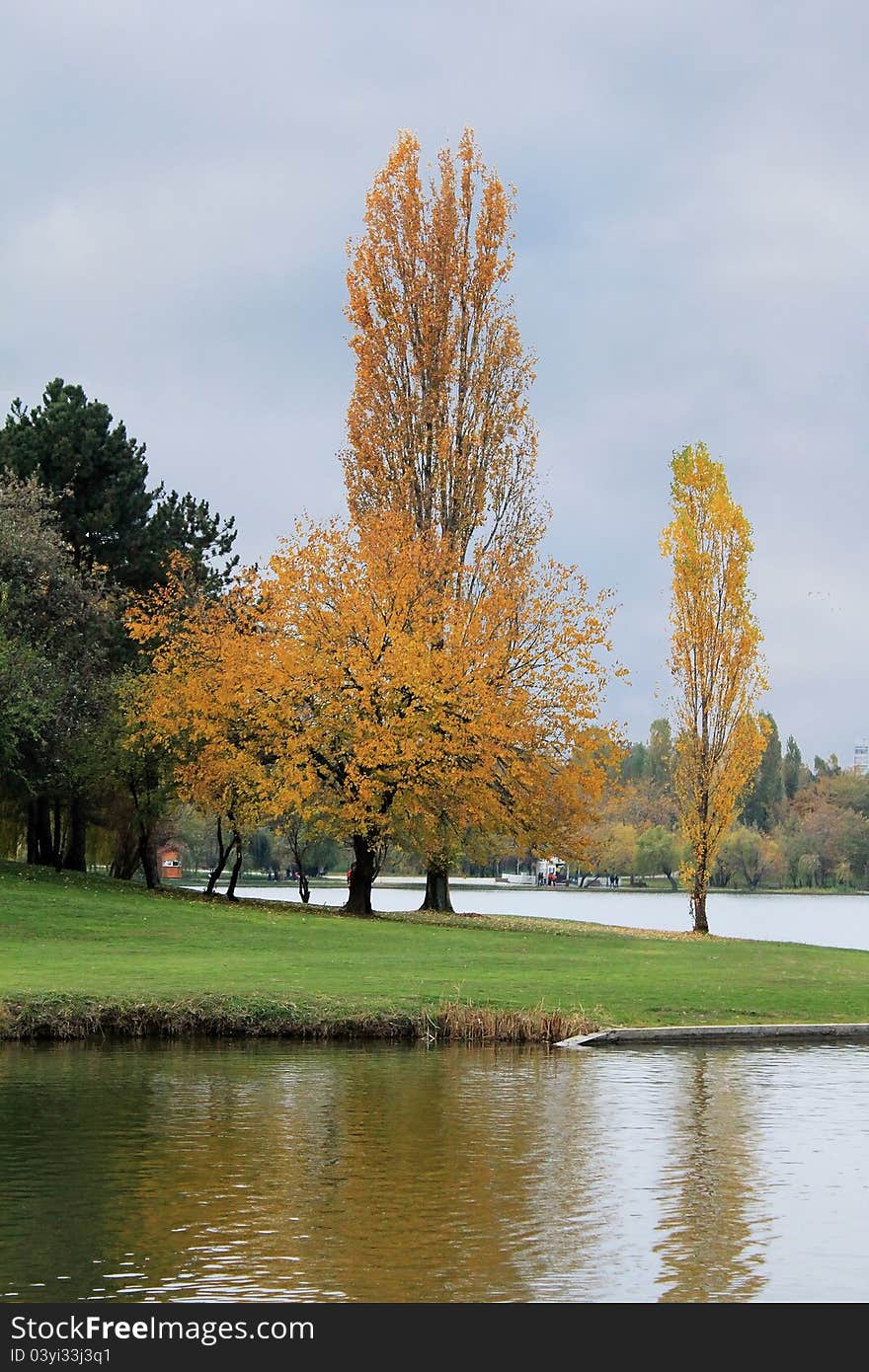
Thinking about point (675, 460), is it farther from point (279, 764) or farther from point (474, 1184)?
point (474, 1184)

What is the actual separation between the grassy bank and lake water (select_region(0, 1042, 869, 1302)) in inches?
55.4

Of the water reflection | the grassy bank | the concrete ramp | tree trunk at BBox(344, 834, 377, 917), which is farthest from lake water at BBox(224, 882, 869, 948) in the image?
the water reflection

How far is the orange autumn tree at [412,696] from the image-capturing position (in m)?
49.6

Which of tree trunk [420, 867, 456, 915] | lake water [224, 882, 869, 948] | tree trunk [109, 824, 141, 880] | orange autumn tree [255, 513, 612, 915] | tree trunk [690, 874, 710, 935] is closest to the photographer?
orange autumn tree [255, 513, 612, 915]

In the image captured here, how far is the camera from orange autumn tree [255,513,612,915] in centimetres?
4956

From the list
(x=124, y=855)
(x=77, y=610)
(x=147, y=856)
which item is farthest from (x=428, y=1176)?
(x=124, y=855)

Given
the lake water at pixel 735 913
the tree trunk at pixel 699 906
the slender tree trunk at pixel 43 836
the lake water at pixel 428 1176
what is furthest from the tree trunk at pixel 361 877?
the lake water at pixel 428 1176

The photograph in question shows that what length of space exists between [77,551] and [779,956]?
99.5 ft

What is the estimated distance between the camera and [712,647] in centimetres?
5422

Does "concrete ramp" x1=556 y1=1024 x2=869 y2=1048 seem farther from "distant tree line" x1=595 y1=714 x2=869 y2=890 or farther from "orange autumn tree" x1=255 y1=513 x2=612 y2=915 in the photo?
"distant tree line" x1=595 y1=714 x2=869 y2=890

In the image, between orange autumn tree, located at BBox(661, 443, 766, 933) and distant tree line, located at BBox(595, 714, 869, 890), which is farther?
distant tree line, located at BBox(595, 714, 869, 890)

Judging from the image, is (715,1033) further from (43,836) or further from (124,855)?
(124,855)

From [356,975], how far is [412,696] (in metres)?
19.2

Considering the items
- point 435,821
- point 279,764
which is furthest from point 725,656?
point 279,764
